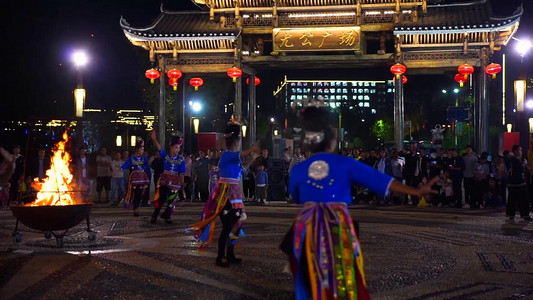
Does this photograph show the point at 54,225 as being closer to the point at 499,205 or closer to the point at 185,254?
the point at 185,254

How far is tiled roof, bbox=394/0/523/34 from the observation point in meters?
21.4

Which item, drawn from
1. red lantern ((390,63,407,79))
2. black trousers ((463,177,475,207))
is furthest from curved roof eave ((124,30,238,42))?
black trousers ((463,177,475,207))

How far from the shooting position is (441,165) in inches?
764

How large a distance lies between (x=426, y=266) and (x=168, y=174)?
21.6 ft

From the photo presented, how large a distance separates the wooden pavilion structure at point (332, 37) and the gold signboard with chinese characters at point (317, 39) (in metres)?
0.04

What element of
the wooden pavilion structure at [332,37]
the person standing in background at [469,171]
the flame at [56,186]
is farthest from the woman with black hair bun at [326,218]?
the wooden pavilion structure at [332,37]

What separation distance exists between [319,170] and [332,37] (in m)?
18.8

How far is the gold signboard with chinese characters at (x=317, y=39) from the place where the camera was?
75.5 ft

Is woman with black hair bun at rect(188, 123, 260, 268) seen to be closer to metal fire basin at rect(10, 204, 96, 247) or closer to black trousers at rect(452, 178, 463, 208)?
metal fire basin at rect(10, 204, 96, 247)

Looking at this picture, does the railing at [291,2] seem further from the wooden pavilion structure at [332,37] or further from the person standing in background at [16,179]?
the person standing in background at [16,179]

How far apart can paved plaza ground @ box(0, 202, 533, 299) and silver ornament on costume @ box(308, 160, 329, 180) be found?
2172 mm

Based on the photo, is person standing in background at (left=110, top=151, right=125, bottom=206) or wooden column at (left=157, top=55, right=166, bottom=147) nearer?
person standing in background at (left=110, top=151, right=125, bottom=206)

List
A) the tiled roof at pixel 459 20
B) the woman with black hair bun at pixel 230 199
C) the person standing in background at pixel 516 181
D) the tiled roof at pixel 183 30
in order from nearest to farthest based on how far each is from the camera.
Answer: the woman with black hair bun at pixel 230 199 < the person standing in background at pixel 516 181 < the tiled roof at pixel 459 20 < the tiled roof at pixel 183 30

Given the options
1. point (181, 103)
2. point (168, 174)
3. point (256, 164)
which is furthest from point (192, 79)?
point (168, 174)
